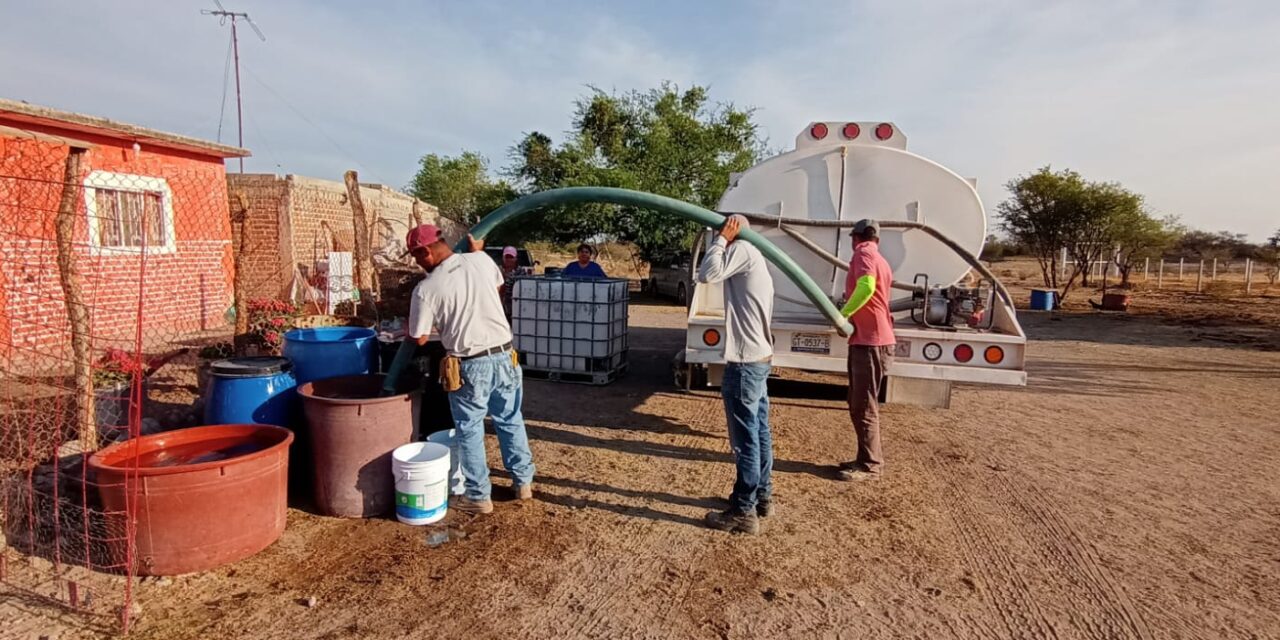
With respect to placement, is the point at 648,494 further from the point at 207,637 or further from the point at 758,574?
the point at 207,637

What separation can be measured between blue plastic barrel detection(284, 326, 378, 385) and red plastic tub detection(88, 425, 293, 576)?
0.80 m

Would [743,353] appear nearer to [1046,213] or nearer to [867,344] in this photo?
[867,344]

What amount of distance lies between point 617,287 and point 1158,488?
5.49 meters

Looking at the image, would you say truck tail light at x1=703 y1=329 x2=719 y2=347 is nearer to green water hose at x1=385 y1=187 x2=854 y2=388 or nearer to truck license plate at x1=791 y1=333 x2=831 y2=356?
truck license plate at x1=791 y1=333 x2=831 y2=356

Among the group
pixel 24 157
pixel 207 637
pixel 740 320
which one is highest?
pixel 24 157

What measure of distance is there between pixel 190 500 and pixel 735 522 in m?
2.91

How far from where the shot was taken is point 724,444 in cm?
585

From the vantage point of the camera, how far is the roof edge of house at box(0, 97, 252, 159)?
23.6 ft

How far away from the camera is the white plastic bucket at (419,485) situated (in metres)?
3.92

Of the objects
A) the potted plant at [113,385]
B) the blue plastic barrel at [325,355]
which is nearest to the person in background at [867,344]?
the blue plastic barrel at [325,355]

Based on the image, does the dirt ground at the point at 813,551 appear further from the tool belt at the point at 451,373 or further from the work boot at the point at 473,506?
the tool belt at the point at 451,373

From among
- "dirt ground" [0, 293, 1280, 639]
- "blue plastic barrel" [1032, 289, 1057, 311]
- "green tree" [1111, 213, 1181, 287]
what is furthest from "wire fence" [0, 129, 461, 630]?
"green tree" [1111, 213, 1181, 287]

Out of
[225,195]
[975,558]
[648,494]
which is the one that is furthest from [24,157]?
[975,558]

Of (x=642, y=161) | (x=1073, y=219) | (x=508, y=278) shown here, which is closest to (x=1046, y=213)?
(x=1073, y=219)
